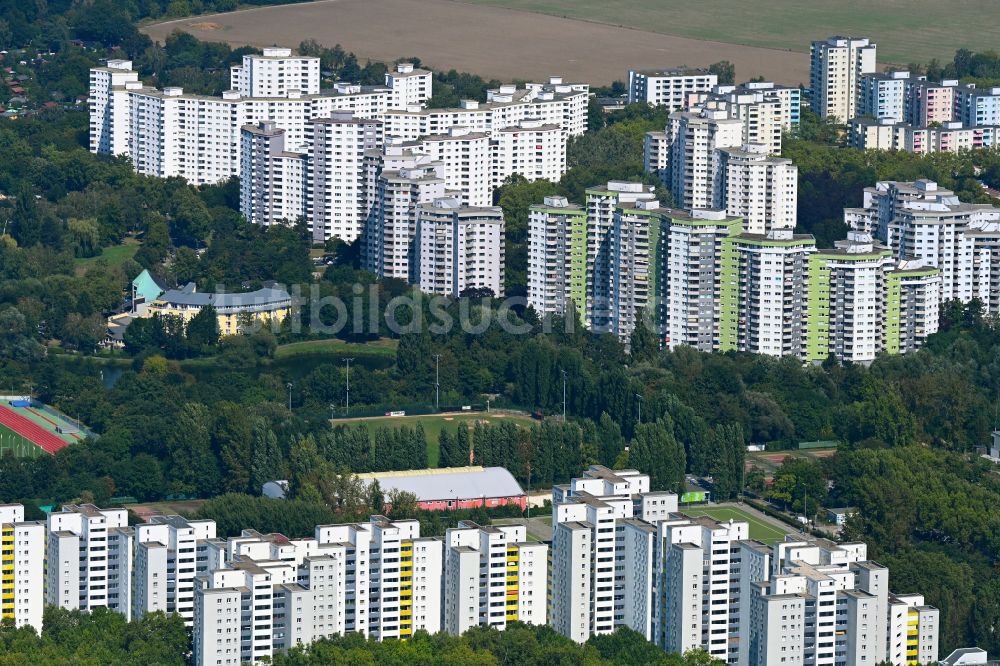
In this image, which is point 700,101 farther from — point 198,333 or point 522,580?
point 522,580

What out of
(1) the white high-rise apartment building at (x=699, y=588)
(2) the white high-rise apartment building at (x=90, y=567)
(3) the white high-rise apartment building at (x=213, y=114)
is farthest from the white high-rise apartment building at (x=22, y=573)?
(3) the white high-rise apartment building at (x=213, y=114)

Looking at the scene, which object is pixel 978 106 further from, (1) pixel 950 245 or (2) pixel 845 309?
(2) pixel 845 309

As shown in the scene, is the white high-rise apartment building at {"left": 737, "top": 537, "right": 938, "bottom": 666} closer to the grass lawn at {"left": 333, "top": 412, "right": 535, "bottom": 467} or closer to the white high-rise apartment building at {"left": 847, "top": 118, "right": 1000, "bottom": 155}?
the grass lawn at {"left": 333, "top": 412, "right": 535, "bottom": 467}

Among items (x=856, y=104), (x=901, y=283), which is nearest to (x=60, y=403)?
(x=901, y=283)

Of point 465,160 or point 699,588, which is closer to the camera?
point 699,588

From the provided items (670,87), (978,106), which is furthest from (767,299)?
(670,87)

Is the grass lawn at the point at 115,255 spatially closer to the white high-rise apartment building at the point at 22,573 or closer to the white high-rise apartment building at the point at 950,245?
the white high-rise apartment building at the point at 950,245

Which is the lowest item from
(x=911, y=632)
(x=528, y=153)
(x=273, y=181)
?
(x=911, y=632)
